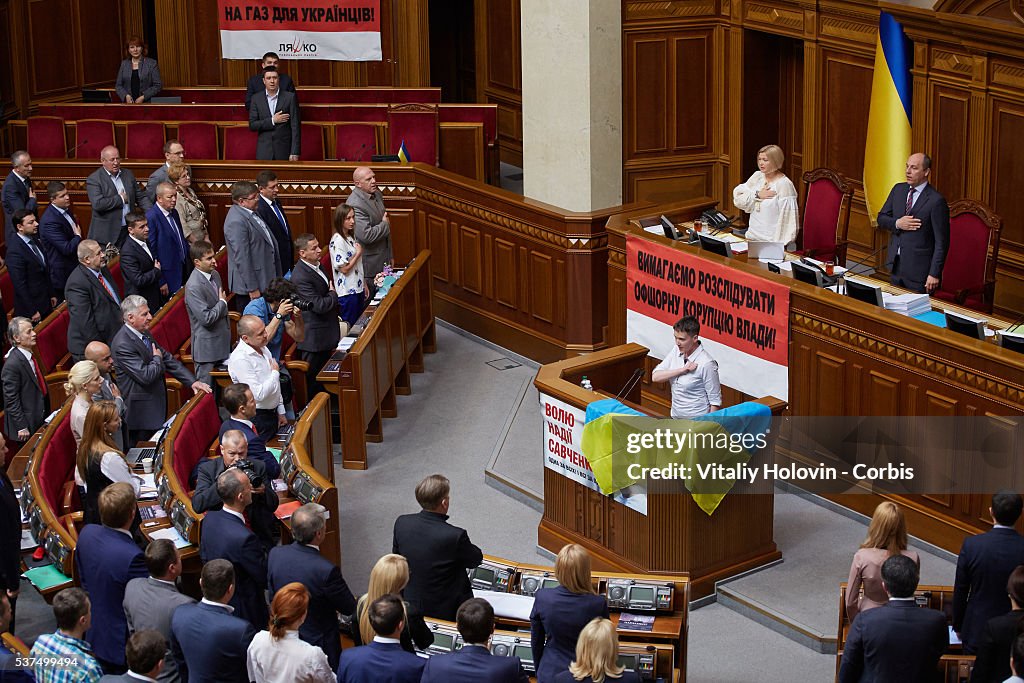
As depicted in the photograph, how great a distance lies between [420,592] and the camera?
261 inches

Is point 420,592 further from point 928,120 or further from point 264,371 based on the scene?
point 928,120

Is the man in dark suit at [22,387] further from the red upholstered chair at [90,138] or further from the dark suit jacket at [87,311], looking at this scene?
the red upholstered chair at [90,138]

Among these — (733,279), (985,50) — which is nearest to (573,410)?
(733,279)

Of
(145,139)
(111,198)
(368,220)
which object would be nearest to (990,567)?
(368,220)

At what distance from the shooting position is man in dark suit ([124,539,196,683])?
5.98 meters

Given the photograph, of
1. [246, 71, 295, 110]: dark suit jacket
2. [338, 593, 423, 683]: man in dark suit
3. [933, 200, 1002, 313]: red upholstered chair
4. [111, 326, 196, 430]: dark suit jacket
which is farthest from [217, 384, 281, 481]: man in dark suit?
[246, 71, 295, 110]: dark suit jacket

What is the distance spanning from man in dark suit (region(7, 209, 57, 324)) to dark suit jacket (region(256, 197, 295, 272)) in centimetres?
172

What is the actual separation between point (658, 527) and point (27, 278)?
5.81 m

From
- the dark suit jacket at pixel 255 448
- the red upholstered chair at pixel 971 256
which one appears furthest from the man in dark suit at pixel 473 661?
the red upholstered chair at pixel 971 256

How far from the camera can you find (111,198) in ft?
40.1

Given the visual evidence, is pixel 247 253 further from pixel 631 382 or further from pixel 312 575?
pixel 312 575

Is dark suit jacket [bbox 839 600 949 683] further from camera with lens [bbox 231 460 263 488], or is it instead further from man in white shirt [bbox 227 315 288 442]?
man in white shirt [bbox 227 315 288 442]

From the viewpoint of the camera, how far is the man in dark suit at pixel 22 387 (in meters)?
8.90

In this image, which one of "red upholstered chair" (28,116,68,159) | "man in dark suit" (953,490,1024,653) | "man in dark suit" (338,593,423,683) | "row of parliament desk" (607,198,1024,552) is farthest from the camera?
"red upholstered chair" (28,116,68,159)
